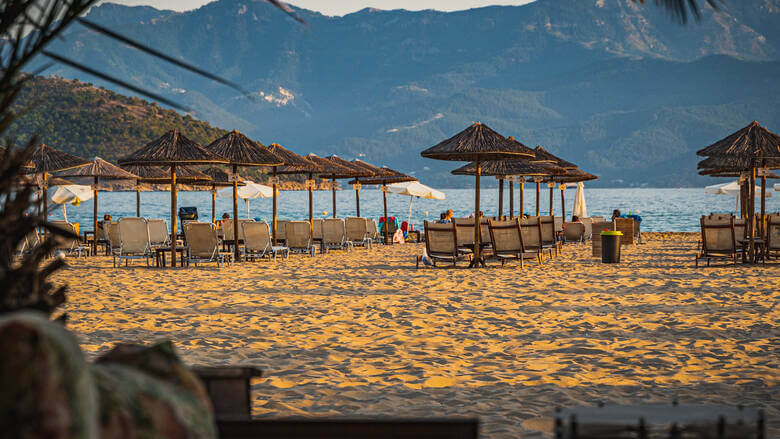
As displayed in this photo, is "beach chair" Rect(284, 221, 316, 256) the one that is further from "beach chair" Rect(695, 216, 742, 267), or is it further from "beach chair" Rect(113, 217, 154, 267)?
"beach chair" Rect(695, 216, 742, 267)

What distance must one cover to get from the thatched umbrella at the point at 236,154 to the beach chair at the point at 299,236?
150cm

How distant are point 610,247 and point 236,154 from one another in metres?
7.17

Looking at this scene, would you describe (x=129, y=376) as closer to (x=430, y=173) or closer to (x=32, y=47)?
(x=32, y=47)

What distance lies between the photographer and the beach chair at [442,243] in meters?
12.0

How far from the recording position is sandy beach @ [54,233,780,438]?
4164 mm

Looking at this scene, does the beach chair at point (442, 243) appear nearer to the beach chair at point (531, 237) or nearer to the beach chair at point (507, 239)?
the beach chair at point (507, 239)

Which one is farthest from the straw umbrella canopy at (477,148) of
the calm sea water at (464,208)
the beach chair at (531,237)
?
the calm sea water at (464,208)

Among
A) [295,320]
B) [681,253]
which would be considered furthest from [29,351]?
[681,253]

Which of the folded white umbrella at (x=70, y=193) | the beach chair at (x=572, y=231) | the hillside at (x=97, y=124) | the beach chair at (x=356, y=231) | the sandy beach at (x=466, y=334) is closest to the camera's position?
the sandy beach at (x=466, y=334)

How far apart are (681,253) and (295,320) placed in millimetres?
11263

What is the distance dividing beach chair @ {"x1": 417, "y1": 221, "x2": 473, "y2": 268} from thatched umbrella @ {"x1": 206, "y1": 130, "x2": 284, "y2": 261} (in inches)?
154

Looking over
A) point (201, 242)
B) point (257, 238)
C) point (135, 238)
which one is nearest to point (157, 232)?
point (135, 238)

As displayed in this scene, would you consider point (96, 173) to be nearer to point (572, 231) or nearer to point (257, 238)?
point (257, 238)

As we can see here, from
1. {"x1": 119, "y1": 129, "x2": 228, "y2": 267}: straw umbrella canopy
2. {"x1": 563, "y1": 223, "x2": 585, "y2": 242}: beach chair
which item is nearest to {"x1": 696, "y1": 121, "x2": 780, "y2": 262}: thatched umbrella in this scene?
{"x1": 563, "y1": 223, "x2": 585, "y2": 242}: beach chair
